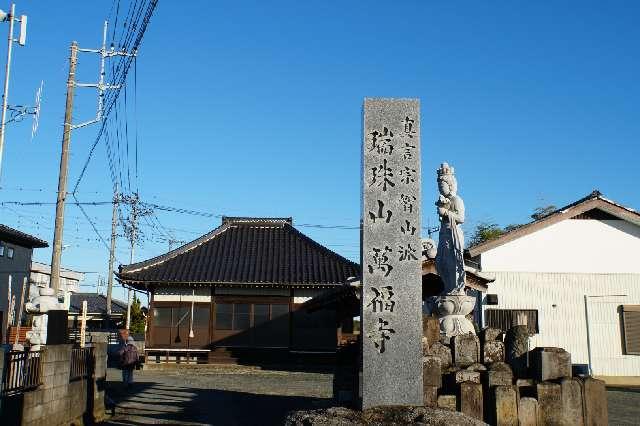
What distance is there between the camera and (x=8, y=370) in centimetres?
855

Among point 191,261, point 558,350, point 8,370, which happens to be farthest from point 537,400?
point 191,261

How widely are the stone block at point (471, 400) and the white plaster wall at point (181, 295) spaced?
61.0 ft

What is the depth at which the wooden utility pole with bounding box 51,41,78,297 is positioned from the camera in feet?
51.4

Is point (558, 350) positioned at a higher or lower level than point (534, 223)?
lower

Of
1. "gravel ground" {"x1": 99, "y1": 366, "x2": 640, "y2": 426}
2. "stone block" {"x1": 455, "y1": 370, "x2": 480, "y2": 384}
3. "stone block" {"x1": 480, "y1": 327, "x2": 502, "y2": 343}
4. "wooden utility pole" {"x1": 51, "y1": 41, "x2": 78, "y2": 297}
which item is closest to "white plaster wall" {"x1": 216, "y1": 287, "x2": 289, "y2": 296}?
"gravel ground" {"x1": 99, "y1": 366, "x2": 640, "y2": 426}

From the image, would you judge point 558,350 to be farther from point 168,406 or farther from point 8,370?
point 168,406

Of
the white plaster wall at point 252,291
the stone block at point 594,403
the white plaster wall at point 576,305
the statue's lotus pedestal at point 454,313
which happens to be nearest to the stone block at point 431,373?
the statue's lotus pedestal at point 454,313

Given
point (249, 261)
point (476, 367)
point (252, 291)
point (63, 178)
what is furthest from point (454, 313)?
point (249, 261)

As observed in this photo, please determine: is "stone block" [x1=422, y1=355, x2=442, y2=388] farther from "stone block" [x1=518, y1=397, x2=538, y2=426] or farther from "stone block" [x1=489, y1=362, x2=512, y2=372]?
"stone block" [x1=518, y1=397, x2=538, y2=426]

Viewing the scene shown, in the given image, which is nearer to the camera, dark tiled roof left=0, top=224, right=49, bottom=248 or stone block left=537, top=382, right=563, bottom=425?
stone block left=537, top=382, right=563, bottom=425

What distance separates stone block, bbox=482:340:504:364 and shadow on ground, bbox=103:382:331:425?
2.48m

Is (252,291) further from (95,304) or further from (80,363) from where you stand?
(95,304)

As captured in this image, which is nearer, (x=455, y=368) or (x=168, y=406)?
(x=455, y=368)

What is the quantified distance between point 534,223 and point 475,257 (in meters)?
2.25
